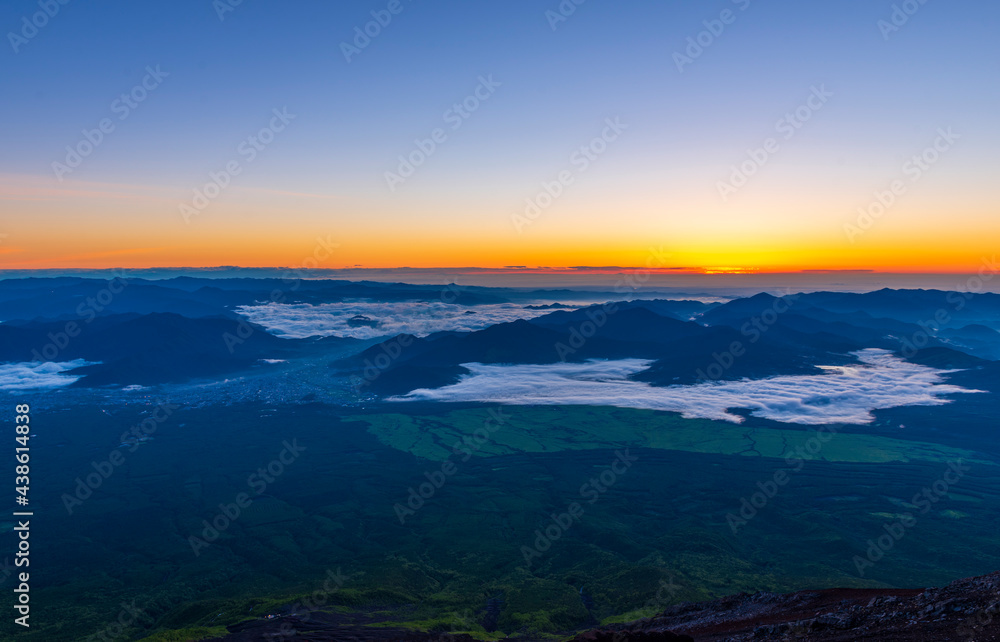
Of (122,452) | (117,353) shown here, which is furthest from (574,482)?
(117,353)

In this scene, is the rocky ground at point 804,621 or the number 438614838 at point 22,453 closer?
A: the rocky ground at point 804,621

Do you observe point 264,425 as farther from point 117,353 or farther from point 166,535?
point 117,353

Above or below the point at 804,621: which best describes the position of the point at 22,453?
below

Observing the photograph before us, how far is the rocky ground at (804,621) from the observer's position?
737 inches

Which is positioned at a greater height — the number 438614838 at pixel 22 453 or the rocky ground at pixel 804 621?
the rocky ground at pixel 804 621

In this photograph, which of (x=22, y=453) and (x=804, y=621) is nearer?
(x=804, y=621)

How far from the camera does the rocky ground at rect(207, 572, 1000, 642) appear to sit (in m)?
18.7

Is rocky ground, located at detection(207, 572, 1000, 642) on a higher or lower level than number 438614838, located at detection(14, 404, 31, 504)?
higher

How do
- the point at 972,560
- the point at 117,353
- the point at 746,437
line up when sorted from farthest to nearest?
the point at 117,353 → the point at 746,437 → the point at 972,560

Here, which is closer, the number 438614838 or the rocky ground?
the rocky ground

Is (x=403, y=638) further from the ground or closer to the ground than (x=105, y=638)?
further from the ground

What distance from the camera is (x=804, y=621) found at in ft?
74.7

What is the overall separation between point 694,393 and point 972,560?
96.8 m

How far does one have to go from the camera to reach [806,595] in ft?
100
